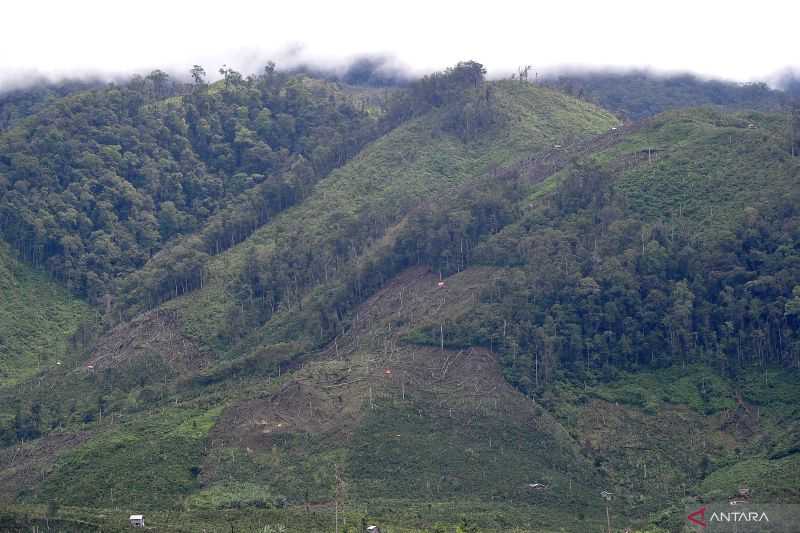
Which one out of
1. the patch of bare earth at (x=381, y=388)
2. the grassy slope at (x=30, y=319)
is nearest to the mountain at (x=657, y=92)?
the grassy slope at (x=30, y=319)

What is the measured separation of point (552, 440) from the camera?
60.2 metres

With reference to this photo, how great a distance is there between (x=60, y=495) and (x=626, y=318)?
31381 mm

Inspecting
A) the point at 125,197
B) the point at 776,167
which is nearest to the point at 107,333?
the point at 125,197

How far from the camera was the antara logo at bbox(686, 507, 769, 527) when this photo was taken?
163ft

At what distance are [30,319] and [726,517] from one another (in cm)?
5391

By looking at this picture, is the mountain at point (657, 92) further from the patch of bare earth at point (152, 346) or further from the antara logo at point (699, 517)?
the antara logo at point (699, 517)

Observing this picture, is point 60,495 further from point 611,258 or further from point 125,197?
point 125,197

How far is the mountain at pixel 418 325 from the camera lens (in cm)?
5809

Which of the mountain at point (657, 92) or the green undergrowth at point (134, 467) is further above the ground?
the mountain at point (657, 92)

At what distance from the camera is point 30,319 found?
85875 mm

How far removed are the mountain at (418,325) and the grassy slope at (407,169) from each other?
27 centimetres

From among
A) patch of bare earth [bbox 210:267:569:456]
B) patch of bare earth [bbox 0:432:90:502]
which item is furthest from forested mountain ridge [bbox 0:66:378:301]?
patch of bare earth [bbox 210:267:569:456]

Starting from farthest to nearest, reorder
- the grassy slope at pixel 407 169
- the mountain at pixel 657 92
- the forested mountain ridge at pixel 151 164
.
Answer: the mountain at pixel 657 92 → the forested mountain ridge at pixel 151 164 → the grassy slope at pixel 407 169

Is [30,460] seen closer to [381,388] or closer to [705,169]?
[381,388]
